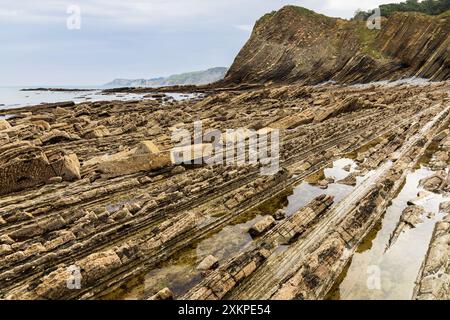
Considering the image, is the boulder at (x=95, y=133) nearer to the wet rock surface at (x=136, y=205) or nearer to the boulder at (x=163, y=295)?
the wet rock surface at (x=136, y=205)

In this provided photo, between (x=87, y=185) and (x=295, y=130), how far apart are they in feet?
67.2

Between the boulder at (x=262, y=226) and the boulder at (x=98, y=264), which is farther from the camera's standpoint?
the boulder at (x=262, y=226)

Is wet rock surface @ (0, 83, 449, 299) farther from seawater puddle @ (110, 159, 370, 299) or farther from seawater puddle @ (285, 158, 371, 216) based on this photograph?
seawater puddle @ (285, 158, 371, 216)

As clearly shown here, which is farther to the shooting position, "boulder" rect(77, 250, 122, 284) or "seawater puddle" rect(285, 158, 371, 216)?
"seawater puddle" rect(285, 158, 371, 216)

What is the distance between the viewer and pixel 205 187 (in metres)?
19.1

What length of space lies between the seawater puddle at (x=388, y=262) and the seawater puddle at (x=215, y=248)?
2779 mm

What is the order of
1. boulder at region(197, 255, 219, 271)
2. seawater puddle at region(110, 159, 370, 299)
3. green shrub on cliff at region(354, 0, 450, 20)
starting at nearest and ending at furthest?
seawater puddle at region(110, 159, 370, 299) → boulder at region(197, 255, 219, 271) → green shrub on cliff at region(354, 0, 450, 20)

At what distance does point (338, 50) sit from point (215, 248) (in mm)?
108967

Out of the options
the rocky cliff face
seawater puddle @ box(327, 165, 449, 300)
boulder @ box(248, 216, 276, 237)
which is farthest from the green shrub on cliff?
boulder @ box(248, 216, 276, 237)

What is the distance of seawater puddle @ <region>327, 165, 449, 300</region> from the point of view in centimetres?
1043

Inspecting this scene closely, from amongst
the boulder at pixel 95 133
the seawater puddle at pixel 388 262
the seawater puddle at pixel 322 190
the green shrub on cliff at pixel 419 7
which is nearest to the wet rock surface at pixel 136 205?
the boulder at pixel 95 133

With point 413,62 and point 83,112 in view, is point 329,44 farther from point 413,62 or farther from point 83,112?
point 83,112

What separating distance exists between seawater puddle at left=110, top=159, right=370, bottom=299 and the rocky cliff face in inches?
3095

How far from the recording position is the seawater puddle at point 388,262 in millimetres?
10430
